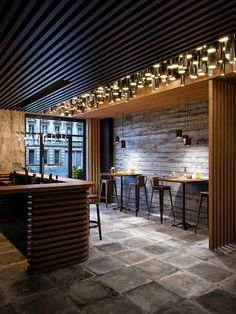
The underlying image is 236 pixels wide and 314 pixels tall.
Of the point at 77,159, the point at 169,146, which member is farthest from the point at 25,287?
the point at 77,159

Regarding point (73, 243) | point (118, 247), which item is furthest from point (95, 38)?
point (118, 247)

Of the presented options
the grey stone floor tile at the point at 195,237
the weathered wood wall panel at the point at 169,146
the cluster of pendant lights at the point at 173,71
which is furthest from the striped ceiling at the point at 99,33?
the grey stone floor tile at the point at 195,237

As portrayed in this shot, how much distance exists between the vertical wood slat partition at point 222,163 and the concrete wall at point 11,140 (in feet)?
18.8

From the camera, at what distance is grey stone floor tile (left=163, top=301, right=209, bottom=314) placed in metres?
2.72

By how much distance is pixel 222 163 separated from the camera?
478cm

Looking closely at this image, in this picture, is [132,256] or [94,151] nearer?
[132,256]

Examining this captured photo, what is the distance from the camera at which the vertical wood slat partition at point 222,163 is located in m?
4.63

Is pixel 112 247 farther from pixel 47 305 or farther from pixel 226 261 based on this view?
pixel 47 305

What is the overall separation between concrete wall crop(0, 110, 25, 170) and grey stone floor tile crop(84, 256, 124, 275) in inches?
197

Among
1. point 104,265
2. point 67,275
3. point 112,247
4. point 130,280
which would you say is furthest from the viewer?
point 112,247

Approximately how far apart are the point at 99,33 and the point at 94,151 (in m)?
6.62

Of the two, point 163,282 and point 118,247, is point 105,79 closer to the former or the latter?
point 118,247

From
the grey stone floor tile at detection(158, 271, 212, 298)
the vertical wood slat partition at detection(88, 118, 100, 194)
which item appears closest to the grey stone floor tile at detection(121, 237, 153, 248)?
the grey stone floor tile at detection(158, 271, 212, 298)

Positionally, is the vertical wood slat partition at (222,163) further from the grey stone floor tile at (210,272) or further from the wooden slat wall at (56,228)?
the wooden slat wall at (56,228)
